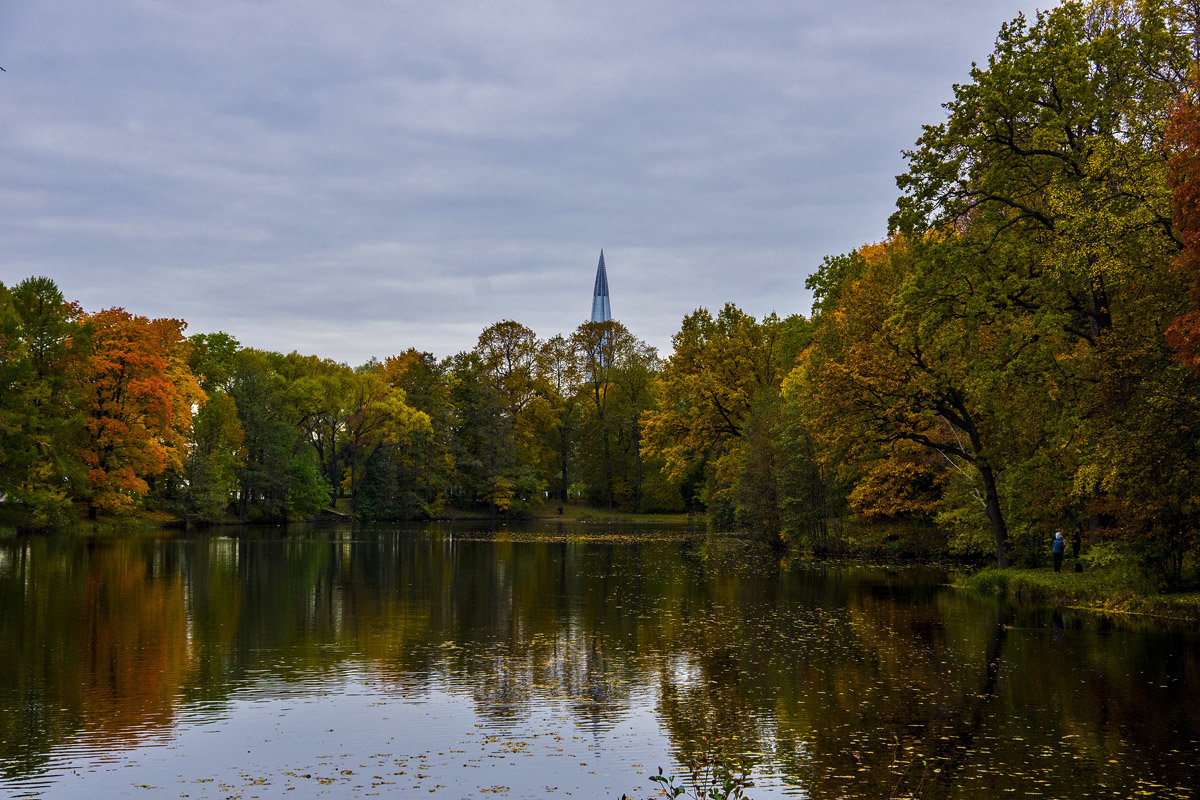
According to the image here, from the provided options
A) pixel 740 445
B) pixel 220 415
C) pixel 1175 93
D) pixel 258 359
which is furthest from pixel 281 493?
pixel 1175 93

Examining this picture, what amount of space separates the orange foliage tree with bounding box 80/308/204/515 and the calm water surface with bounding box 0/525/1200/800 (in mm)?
28575

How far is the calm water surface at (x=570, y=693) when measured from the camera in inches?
428

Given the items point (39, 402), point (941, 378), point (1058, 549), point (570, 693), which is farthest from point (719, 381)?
point (570, 693)

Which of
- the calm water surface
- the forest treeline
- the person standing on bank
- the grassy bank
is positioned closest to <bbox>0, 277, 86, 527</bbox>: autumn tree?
the forest treeline

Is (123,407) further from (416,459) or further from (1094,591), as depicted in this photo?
(1094,591)

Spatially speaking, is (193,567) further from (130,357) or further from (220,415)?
(220,415)

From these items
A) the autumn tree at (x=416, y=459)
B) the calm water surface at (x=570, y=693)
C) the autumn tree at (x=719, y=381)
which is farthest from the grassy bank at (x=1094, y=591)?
the autumn tree at (x=416, y=459)

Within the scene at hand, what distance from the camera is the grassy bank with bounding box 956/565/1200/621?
23.6m

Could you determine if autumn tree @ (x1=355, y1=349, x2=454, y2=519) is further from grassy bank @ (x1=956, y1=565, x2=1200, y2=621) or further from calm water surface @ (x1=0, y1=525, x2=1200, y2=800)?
grassy bank @ (x1=956, y1=565, x2=1200, y2=621)

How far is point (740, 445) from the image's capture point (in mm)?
59812

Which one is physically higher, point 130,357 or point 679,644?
point 130,357

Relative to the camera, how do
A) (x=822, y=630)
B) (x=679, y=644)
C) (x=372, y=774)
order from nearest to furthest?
1. (x=372, y=774)
2. (x=679, y=644)
3. (x=822, y=630)

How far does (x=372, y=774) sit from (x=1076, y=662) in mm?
13439

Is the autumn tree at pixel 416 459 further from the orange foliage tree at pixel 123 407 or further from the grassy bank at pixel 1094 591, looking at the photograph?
the grassy bank at pixel 1094 591
